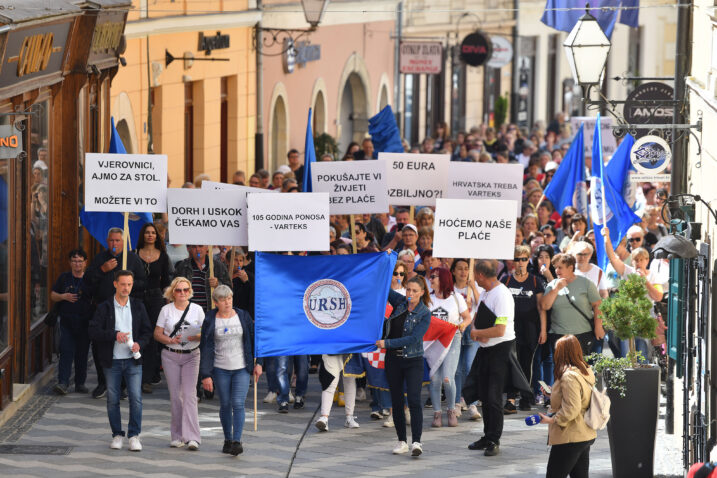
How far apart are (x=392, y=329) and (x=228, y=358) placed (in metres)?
1.43

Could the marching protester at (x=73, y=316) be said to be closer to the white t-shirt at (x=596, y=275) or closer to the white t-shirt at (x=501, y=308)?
the white t-shirt at (x=501, y=308)

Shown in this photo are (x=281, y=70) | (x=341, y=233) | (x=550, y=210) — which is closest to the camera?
(x=341, y=233)

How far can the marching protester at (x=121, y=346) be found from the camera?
12461 mm

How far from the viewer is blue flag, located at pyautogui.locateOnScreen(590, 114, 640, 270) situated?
1550cm

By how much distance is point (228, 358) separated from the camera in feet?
40.7

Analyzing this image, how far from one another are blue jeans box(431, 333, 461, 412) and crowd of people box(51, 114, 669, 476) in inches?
0.5

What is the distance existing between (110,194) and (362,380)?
10.5 ft

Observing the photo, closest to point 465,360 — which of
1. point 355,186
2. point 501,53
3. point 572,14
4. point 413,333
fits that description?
point 413,333

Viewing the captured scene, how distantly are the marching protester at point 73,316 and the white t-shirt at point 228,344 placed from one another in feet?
8.61

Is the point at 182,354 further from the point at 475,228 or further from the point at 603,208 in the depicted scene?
the point at 603,208

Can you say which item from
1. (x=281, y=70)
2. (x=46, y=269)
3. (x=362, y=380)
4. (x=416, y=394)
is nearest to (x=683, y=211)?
(x=416, y=394)

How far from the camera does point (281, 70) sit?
2919cm

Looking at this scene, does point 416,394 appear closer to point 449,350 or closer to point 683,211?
point 449,350

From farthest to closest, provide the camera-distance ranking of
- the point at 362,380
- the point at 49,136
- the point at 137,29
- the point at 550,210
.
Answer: the point at 137,29 → the point at 550,210 → the point at 49,136 → the point at 362,380
